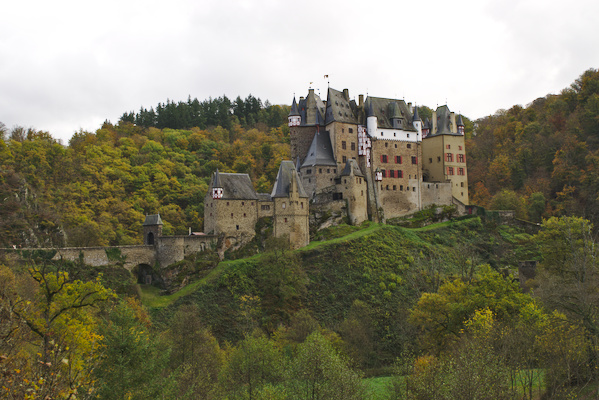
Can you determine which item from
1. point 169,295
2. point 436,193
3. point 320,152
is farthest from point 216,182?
point 436,193

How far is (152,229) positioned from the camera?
48.5 metres

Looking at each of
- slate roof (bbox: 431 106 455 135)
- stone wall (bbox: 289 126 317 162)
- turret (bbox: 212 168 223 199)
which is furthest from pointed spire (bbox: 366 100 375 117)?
turret (bbox: 212 168 223 199)

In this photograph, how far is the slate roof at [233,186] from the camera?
1966 inches

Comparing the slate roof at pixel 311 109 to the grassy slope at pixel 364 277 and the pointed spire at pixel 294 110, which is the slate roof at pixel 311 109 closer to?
the pointed spire at pixel 294 110

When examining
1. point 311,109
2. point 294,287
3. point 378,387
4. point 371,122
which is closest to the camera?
point 378,387

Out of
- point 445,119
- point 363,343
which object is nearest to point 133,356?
point 363,343

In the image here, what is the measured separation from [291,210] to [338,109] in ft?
49.8

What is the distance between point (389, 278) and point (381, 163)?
52.1ft

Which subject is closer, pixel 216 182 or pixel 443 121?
pixel 216 182

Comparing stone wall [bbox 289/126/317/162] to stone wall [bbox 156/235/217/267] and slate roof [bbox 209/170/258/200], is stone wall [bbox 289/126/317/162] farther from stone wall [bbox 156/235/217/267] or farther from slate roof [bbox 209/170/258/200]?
stone wall [bbox 156/235/217/267]

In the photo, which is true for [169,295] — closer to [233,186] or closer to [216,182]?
[216,182]

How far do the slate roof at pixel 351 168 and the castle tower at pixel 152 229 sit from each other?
18.8 m

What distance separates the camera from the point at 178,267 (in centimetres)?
4678

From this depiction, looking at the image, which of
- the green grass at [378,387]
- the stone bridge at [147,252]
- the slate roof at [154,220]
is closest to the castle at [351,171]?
the stone bridge at [147,252]
